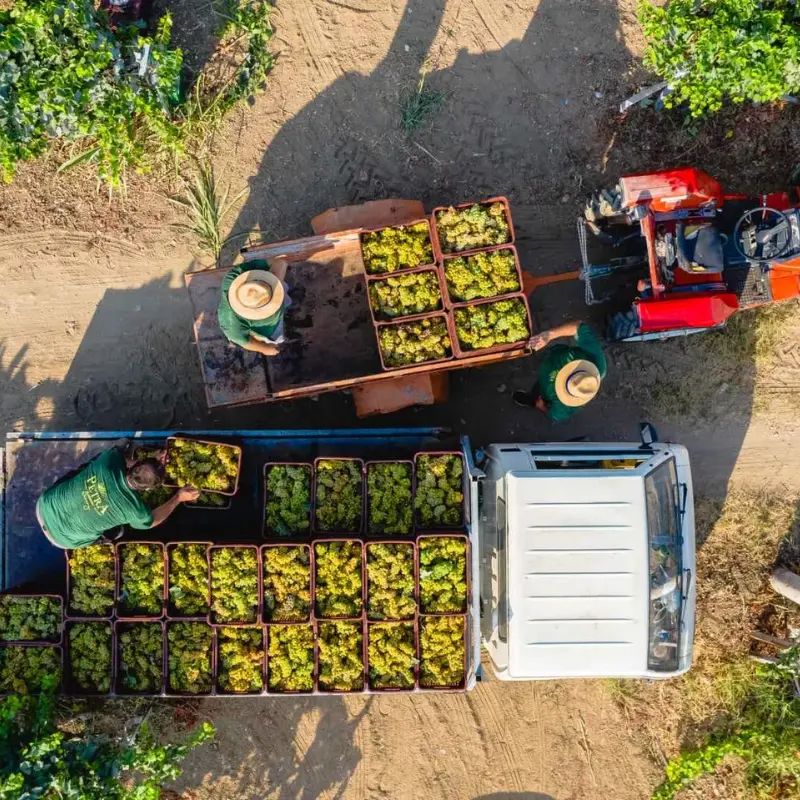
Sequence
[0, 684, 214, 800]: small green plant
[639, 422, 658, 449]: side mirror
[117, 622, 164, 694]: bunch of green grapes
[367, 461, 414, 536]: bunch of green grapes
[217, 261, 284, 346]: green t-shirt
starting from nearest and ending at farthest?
[0, 684, 214, 800]: small green plant
[217, 261, 284, 346]: green t-shirt
[117, 622, 164, 694]: bunch of green grapes
[367, 461, 414, 536]: bunch of green grapes
[639, 422, 658, 449]: side mirror

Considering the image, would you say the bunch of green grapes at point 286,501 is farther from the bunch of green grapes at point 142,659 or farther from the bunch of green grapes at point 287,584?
the bunch of green grapes at point 142,659

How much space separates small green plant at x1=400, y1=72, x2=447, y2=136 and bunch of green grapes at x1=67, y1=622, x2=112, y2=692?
23.3 feet

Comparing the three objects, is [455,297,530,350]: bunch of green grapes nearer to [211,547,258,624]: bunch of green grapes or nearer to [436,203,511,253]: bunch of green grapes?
[436,203,511,253]: bunch of green grapes

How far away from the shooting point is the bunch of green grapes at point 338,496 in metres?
7.39

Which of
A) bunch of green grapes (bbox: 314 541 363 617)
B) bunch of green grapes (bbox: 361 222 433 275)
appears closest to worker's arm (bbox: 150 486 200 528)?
bunch of green grapes (bbox: 314 541 363 617)

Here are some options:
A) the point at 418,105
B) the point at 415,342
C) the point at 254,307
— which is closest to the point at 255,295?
the point at 254,307

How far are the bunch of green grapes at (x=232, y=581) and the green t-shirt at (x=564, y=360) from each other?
3.67 m

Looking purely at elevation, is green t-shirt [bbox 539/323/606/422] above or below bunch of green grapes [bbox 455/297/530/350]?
below

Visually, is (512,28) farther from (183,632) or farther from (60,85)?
(183,632)

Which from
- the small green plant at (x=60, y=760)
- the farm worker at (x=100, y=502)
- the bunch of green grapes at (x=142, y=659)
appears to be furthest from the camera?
the bunch of green grapes at (x=142, y=659)

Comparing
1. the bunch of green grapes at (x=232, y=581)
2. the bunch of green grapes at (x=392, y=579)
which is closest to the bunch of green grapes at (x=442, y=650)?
the bunch of green grapes at (x=392, y=579)

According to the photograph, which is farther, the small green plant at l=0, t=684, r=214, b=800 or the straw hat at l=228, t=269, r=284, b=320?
the straw hat at l=228, t=269, r=284, b=320

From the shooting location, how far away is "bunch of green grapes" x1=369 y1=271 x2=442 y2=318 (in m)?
7.46

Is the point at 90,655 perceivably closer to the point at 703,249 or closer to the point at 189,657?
the point at 189,657
